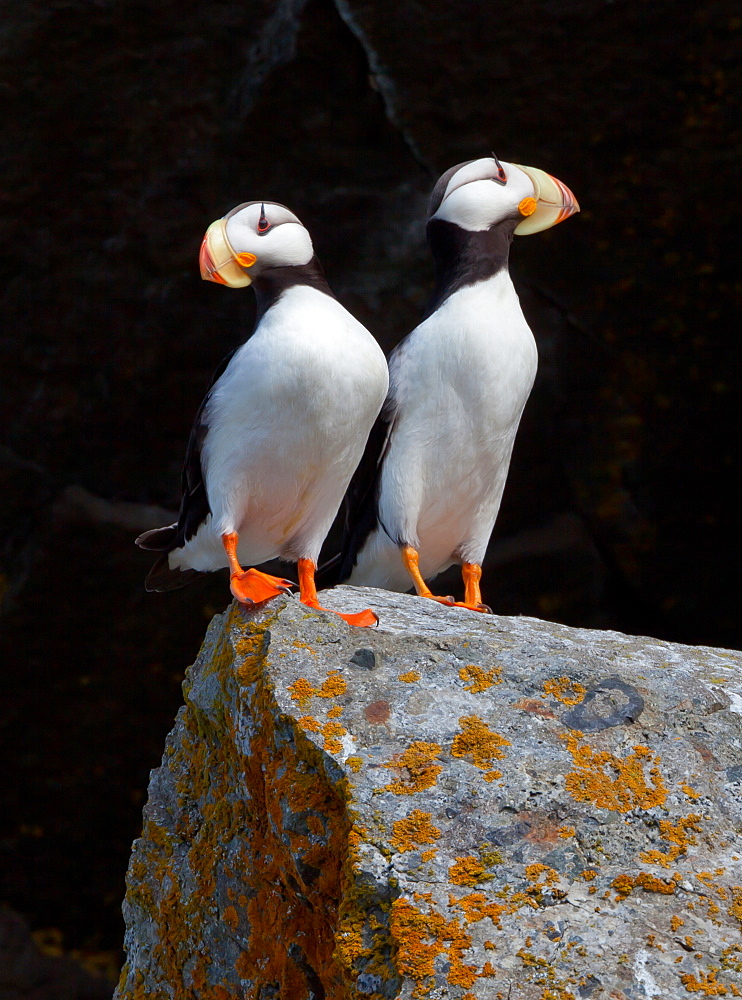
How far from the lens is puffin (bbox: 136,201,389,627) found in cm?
311

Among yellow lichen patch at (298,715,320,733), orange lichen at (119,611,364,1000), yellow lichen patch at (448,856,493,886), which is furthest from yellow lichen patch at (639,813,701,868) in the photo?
yellow lichen patch at (298,715,320,733)

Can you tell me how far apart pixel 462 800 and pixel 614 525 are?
165 inches

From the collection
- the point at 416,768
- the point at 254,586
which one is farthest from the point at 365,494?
the point at 416,768

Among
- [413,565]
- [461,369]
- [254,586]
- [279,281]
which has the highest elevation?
[279,281]

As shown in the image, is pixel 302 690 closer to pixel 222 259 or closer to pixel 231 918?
pixel 231 918

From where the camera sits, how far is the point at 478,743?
2.12m

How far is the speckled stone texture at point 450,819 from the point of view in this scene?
72.6 inches

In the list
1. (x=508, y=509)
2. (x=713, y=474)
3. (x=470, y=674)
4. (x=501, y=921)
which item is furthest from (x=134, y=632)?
(x=501, y=921)

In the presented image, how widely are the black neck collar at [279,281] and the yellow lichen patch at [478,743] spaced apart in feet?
5.05

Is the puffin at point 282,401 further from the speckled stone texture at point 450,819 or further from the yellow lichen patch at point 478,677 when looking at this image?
the yellow lichen patch at point 478,677

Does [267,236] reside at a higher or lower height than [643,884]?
higher

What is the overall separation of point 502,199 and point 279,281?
0.89m

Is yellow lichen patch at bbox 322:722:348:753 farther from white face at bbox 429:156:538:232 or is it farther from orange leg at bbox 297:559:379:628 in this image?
white face at bbox 429:156:538:232

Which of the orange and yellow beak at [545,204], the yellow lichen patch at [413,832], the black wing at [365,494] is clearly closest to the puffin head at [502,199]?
the orange and yellow beak at [545,204]
